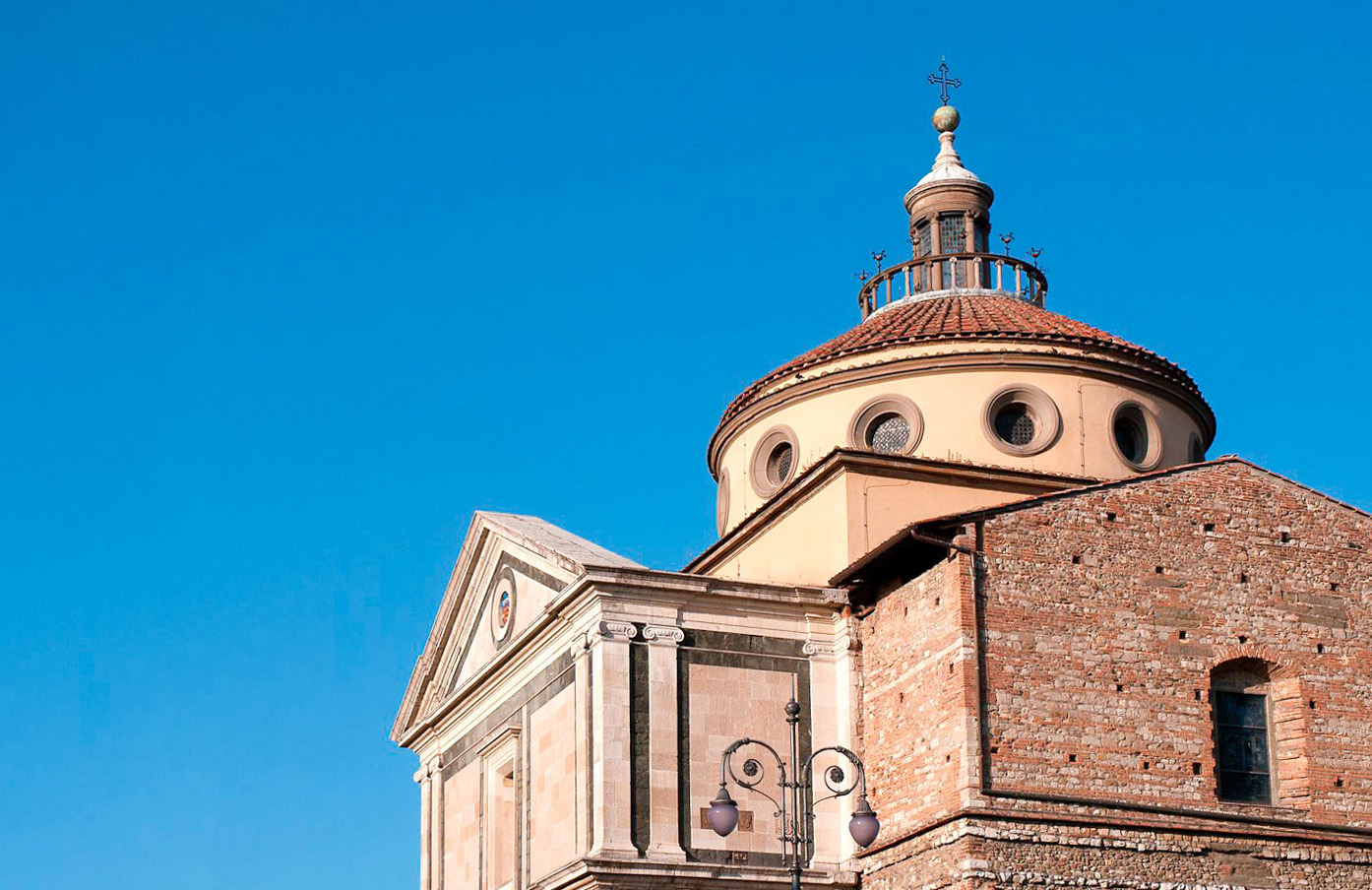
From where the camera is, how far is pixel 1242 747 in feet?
80.2

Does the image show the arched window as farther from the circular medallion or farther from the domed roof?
the circular medallion

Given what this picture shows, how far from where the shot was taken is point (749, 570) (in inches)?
1168

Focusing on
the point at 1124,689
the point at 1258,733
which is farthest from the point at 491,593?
the point at 1258,733

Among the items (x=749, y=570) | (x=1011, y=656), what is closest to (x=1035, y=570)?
(x=1011, y=656)

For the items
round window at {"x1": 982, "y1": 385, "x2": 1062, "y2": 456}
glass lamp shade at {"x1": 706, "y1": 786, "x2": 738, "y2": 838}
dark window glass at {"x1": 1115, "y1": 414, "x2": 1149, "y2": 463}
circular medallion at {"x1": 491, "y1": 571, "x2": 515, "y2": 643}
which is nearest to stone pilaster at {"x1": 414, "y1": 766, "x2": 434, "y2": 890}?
circular medallion at {"x1": 491, "y1": 571, "x2": 515, "y2": 643}

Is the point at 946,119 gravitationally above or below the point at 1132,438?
above

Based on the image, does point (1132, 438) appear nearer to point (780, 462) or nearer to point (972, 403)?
point (972, 403)

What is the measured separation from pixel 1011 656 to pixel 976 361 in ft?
22.3

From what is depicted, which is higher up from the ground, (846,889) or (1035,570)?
(1035,570)

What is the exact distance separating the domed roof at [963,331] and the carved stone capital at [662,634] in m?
6.32

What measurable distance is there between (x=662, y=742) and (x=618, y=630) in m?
1.55

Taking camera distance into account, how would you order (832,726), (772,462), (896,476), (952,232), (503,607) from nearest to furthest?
1. (832,726)
2. (896,476)
3. (503,607)
4. (772,462)
5. (952,232)

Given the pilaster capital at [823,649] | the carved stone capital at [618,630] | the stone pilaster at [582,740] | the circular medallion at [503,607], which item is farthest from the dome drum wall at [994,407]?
the stone pilaster at [582,740]

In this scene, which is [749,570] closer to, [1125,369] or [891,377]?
[891,377]
